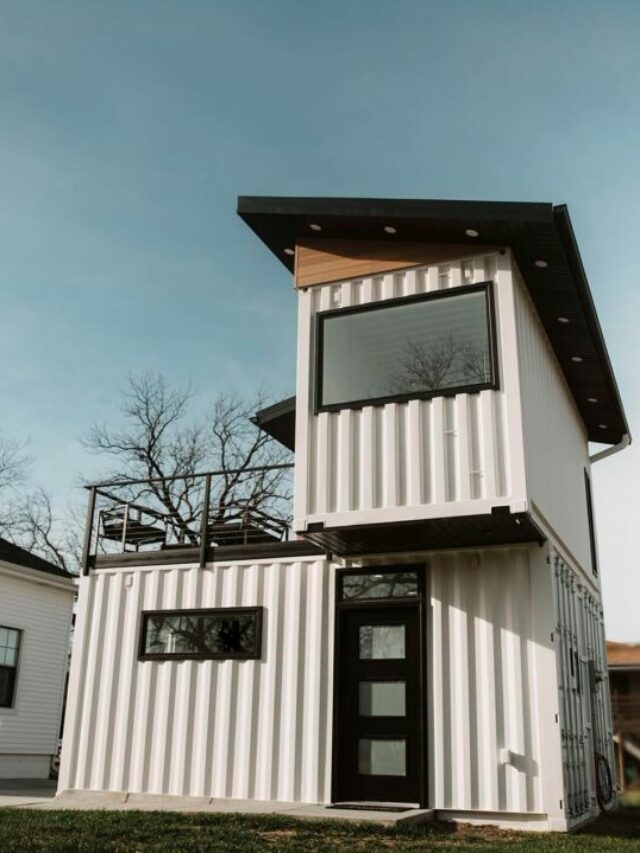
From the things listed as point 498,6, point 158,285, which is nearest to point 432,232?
point 498,6

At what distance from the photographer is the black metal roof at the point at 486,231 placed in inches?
325

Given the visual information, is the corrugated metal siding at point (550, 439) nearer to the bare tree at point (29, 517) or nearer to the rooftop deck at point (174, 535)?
the rooftop deck at point (174, 535)

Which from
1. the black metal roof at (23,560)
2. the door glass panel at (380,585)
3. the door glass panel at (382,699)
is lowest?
the door glass panel at (382,699)

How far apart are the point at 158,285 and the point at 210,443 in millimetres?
11719

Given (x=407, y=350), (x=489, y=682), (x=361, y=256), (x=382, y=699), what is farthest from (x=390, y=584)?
(x=361, y=256)

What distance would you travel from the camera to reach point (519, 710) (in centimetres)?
793

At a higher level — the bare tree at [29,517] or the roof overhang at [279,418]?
the bare tree at [29,517]

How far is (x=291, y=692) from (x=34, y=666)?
8.07m

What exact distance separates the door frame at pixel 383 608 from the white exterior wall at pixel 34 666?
26.0 ft

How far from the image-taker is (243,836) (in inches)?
243

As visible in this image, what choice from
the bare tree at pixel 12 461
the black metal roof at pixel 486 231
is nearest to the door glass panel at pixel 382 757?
the black metal roof at pixel 486 231

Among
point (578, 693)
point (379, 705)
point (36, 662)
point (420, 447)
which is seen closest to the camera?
point (420, 447)

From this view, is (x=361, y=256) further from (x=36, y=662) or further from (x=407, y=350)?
(x=36, y=662)

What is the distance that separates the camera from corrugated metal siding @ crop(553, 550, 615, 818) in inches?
Result: 331
